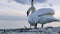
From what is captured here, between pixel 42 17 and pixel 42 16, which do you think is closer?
pixel 42 17

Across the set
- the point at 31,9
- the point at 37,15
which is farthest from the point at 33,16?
the point at 31,9

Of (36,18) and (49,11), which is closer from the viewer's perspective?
Result: (36,18)

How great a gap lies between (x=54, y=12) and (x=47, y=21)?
2305mm

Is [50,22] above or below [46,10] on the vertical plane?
below

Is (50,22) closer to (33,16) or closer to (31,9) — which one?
(33,16)

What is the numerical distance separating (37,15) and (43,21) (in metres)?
1.48

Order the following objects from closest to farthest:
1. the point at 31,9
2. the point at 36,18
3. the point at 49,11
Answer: the point at 36,18
the point at 49,11
the point at 31,9

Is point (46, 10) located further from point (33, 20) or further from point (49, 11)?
point (33, 20)

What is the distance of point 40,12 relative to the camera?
88.9 feet

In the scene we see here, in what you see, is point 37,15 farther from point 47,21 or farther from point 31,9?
point 31,9

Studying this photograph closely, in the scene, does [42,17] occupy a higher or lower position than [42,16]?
lower

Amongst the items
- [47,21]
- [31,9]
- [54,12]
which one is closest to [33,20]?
[47,21]

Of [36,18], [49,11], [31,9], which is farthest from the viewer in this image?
[31,9]

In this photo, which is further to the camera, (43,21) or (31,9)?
(31,9)
